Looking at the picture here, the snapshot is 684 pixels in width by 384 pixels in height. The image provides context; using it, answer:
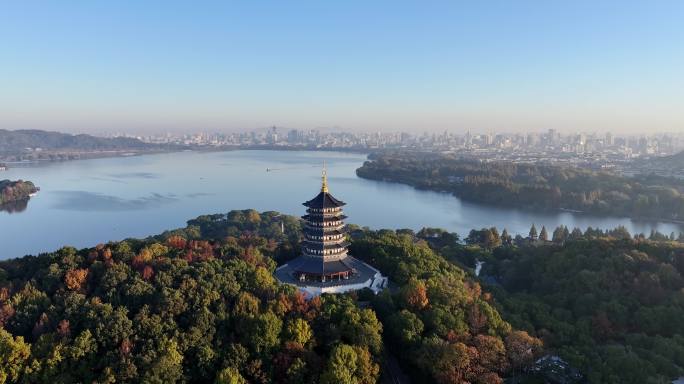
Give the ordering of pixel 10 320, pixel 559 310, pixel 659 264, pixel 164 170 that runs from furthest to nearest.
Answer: pixel 164 170 < pixel 659 264 < pixel 559 310 < pixel 10 320

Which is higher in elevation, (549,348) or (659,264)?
(659,264)

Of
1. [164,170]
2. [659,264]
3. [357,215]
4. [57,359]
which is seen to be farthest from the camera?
[164,170]

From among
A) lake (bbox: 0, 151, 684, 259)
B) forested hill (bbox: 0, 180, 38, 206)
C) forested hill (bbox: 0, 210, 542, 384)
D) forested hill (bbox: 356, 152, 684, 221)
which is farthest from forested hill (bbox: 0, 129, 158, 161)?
forested hill (bbox: 0, 210, 542, 384)

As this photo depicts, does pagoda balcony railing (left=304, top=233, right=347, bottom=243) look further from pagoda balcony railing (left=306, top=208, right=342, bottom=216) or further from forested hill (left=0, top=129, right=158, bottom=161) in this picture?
forested hill (left=0, top=129, right=158, bottom=161)

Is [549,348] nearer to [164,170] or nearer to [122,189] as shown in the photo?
[122,189]

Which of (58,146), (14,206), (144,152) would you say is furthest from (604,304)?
(58,146)

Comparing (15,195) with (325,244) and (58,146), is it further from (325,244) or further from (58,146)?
(58,146)

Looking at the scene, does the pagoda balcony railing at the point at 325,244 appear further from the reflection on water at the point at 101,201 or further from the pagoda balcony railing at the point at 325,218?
the reflection on water at the point at 101,201

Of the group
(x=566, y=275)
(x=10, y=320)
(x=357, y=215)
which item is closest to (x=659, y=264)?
(x=566, y=275)
